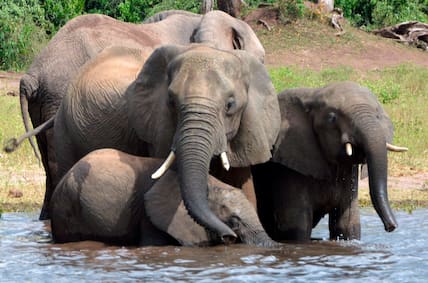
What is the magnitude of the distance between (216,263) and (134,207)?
0.76 metres

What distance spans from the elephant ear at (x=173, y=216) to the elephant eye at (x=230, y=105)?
53cm

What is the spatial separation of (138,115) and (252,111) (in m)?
0.76

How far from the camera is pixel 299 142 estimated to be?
7281 mm

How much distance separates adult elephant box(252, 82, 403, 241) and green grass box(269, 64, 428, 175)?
3449mm

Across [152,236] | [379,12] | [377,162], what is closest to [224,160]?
[152,236]

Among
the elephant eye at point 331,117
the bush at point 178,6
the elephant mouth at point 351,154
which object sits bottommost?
the elephant mouth at point 351,154

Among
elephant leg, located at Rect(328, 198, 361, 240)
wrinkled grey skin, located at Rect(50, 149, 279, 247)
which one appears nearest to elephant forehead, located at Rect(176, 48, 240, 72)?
wrinkled grey skin, located at Rect(50, 149, 279, 247)

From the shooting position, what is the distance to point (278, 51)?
21875mm

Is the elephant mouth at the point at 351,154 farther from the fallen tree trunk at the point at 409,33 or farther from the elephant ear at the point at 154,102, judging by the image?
the fallen tree trunk at the point at 409,33

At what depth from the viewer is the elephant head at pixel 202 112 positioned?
20.4 ft

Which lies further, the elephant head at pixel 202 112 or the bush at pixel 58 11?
the bush at pixel 58 11

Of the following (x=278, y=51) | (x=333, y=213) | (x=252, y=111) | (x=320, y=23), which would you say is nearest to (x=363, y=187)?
(x=333, y=213)

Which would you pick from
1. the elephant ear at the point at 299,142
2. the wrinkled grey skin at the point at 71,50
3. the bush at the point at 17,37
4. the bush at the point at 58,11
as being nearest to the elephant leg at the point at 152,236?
the elephant ear at the point at 299,142

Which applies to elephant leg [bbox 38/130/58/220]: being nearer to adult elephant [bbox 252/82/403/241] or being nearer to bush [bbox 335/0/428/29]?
adult elephant [bbox 252/82/403/241]
